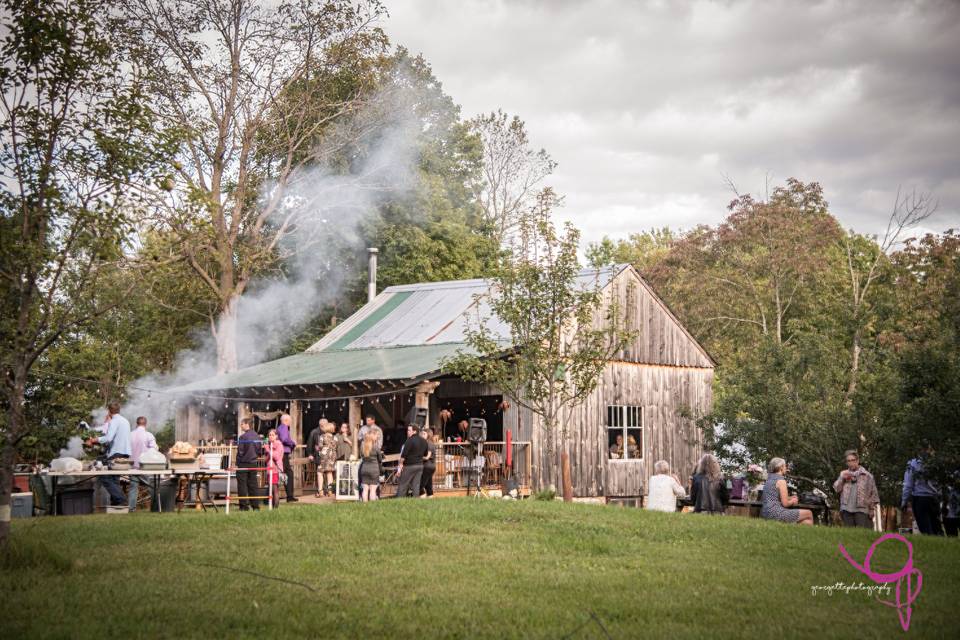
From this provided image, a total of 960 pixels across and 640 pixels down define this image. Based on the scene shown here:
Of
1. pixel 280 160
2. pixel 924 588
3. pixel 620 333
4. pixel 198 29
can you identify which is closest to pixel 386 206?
pixel 280 160

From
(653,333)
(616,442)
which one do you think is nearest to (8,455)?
(616,442)

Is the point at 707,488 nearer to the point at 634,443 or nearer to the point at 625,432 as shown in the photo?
the point at 625,432

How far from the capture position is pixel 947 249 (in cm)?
3238

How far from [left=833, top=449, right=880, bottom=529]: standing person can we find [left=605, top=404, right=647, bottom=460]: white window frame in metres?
9.79

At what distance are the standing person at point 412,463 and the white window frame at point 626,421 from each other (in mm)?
7142

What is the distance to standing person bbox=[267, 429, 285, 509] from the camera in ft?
53.9

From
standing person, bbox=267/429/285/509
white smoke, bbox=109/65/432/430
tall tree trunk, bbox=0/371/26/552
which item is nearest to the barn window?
standing person, bbox=267/429/285/509

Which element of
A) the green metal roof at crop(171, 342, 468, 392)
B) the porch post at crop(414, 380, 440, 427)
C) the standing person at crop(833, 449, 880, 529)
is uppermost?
the green metal roof at crop(171, 342, 468, 392)

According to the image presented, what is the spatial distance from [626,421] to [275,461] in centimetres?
945

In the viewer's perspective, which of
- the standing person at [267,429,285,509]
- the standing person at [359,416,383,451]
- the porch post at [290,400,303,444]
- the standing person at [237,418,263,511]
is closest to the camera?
the standing person at [237,418,263,511]

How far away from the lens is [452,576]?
Result: 914 cm

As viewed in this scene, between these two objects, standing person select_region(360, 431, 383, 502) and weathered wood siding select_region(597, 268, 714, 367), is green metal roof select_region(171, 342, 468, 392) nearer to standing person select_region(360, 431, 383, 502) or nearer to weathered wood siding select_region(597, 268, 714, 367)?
standing person select_region(360, 431, 383, 502)

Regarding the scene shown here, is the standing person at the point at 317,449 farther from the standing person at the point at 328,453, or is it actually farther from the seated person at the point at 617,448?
the seated person at the point at 617,448

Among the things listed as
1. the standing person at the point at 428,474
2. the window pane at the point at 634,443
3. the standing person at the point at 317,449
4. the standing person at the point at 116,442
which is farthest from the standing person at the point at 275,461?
the window pane at the point at 634,443
